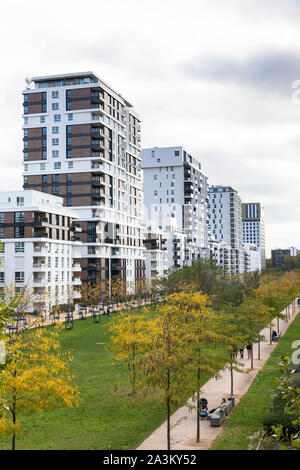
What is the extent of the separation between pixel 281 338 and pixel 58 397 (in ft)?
133

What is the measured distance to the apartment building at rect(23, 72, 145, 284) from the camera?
100062 mm

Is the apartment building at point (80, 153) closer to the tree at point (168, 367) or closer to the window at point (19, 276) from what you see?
the window at point (19, 276)

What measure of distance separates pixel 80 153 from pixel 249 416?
8060 centimetres

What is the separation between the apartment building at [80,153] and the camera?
100062 millimetres

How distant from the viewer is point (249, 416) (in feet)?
89.4

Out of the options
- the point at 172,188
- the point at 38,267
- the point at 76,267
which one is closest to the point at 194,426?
the point at 38,267

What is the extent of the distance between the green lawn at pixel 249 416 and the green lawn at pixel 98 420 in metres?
3.62

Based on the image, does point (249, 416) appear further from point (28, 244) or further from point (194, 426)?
point (28, 244)

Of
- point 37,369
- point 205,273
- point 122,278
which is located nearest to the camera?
point 37,369

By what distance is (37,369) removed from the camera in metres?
20.4

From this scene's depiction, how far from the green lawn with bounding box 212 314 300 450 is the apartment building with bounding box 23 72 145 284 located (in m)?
63.4

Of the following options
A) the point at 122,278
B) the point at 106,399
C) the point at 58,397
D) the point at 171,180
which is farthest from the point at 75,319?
the point at 171,180

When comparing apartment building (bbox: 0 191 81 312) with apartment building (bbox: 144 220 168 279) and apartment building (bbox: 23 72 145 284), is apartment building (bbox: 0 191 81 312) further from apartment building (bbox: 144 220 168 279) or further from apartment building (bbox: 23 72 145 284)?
apartment building (bbox: 144 220 168 279)

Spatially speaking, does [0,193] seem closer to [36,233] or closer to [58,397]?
[36,233]
